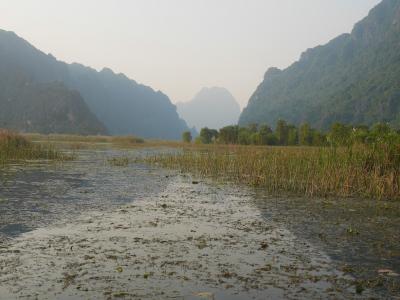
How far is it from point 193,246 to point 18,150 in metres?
29.6

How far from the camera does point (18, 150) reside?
36.4 m

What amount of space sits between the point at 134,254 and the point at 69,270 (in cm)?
176

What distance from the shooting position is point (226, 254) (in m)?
10.5

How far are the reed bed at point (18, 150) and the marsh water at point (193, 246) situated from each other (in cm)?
1698

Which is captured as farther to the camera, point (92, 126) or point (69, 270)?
point (92, 126)

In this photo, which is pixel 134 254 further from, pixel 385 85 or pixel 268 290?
pixel 385 85

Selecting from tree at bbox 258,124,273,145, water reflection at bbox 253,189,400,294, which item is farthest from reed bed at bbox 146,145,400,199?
tree at bbox 258,124,273,145

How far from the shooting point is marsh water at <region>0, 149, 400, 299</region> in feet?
26.6

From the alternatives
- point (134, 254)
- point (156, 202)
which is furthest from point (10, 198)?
point (134, 254)

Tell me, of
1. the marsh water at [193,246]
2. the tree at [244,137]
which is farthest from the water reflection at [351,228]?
the tree at [244,137]

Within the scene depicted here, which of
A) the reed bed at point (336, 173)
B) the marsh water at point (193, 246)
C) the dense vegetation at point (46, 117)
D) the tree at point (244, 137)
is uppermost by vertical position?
the dense vegetation at point (46, 117)

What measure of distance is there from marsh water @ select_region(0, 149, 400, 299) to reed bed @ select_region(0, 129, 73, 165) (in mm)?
16977

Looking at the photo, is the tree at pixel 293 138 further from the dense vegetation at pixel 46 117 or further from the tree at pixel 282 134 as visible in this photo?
the dense vegetation at pixel 46 117

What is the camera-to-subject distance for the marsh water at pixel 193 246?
811 centimetres
